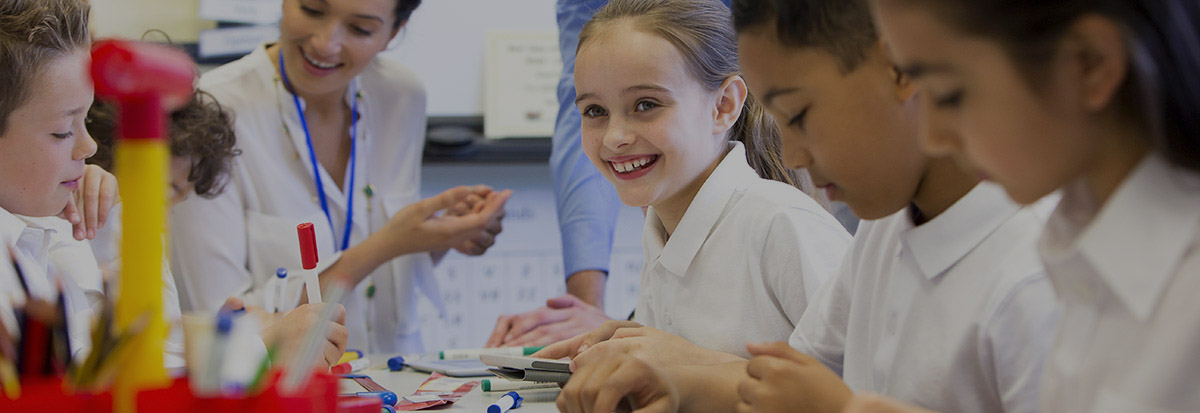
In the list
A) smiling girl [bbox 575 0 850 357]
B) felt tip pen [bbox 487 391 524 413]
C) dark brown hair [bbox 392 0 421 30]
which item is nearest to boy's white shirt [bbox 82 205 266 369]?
felt tip pen [bbox 487 391 524 413]

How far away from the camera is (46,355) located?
49 cm

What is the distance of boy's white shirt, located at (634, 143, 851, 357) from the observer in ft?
3.78

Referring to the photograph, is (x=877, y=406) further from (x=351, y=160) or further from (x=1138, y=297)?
(x=351, y=160)

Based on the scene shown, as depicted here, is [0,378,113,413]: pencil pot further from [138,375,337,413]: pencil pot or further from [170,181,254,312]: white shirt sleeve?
[170,181,254,312]: white shirt sleeve

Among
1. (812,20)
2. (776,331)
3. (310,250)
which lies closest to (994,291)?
(812,20)

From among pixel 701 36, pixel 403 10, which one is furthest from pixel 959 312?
pixel 403 10

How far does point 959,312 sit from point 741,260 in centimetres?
49

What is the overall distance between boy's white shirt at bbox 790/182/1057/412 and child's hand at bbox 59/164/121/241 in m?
1.07

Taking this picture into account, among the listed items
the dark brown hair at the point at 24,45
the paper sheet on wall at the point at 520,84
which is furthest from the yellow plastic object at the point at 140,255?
the paper sheet on wall at the point at 520,84

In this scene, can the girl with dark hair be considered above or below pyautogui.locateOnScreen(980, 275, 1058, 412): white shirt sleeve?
above

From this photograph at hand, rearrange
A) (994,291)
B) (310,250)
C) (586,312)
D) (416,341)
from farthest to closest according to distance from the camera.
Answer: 1. (416,341)
2. (586,312)
3. (310,250)
4. (994,291)

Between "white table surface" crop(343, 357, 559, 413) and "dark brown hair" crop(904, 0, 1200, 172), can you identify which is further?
"white table surface" crop(343, 357, 559, 413)

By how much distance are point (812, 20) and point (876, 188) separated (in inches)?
5.8

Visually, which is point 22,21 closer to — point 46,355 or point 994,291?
point 46,355
